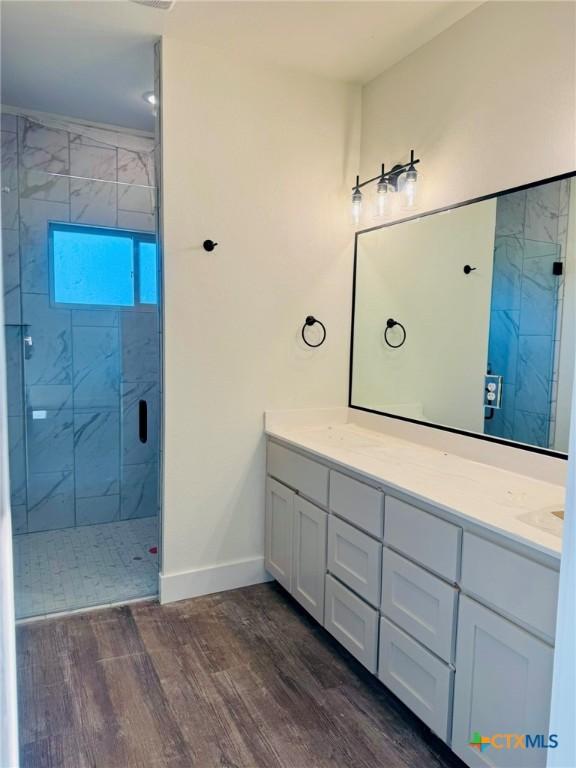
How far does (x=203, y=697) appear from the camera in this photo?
2002 mm

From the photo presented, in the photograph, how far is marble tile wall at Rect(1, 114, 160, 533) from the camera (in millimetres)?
3320

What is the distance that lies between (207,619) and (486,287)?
6.64ft

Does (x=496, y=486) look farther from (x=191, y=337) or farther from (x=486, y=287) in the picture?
(x=191, y=337)

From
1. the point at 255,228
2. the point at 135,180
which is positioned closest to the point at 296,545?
the point at 255,228

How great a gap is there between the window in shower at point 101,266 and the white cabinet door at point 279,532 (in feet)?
5.26

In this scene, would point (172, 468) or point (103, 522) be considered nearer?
point (172, 468)

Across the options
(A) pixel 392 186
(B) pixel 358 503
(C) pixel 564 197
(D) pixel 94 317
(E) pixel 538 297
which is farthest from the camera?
(D) pixel 94 317

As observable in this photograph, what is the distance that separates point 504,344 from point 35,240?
114 inches

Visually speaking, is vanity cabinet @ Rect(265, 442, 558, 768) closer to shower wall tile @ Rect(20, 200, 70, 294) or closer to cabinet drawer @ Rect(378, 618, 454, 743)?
cabinet drawer @ Rect(378, 618, 454, 743)

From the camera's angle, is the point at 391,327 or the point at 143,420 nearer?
the point at 391,327

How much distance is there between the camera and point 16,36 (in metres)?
2.37

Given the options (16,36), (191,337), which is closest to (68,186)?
(16,36)

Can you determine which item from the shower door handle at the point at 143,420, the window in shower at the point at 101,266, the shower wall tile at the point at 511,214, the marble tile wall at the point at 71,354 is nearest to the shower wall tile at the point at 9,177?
the marble tile wall at the point at 71,354

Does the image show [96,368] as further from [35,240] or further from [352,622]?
[352,622]
